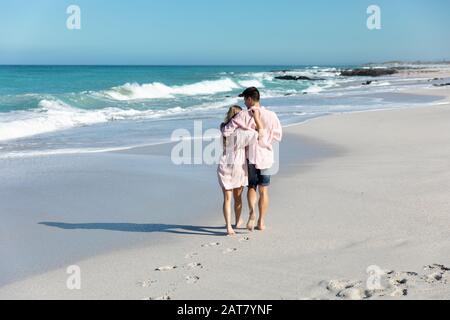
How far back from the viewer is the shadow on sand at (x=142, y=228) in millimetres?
6238

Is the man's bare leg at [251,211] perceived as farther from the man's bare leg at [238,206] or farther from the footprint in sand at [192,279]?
the footprint in sand at [192,279]

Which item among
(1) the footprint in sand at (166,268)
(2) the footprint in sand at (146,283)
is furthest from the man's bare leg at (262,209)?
(2) the footprint in sand at (146,283)

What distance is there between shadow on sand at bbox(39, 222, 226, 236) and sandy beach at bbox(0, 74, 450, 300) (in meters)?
0.01

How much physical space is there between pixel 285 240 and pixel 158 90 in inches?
1721

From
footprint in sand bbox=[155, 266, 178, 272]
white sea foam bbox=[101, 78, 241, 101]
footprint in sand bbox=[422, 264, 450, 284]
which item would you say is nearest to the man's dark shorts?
footprint in sand bbox=[155, 266, 178, 272]

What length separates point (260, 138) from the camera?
238 inches

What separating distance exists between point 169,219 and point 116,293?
2.29 metres

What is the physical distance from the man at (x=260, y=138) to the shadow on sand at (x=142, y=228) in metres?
0.48

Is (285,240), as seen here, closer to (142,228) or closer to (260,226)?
(260,226)

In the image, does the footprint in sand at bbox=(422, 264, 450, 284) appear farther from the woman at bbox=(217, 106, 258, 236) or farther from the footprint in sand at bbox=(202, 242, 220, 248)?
the woman at bbox=(217, 106, 258, 236)

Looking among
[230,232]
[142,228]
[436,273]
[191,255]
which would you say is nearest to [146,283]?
[191,255]
